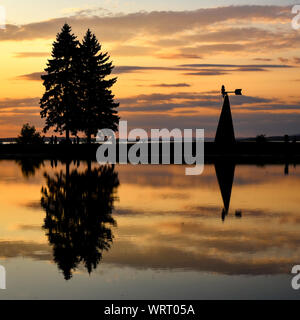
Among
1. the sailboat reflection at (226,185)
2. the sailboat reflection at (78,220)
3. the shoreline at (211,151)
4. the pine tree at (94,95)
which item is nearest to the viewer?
the sailboat reflection at (78,220)

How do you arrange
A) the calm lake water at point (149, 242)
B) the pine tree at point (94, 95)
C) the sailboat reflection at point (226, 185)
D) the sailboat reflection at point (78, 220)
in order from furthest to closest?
the pine tree at point (94, 95) < the sailboat reflection at point (226, 185) < the sailboat reflection at point (78, 220) < the calm lake water at point (149, 242)

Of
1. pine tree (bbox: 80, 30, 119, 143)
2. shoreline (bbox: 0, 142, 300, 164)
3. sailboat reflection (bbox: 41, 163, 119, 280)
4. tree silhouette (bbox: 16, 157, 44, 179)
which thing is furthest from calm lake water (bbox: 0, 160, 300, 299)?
pine tree (bbox: 80, 30, 119, 143)

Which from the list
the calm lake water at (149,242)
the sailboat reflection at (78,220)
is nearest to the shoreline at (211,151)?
the sailboat reflection at (78,220)

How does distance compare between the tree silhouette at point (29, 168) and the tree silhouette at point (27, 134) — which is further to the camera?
the tree silhouette at point (27, 134)

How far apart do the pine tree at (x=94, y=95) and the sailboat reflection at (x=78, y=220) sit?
37.0 meters

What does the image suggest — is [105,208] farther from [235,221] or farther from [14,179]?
[14,179]

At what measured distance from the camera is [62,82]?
6147cm

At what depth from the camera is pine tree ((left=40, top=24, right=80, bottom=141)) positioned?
A: 61156 mm

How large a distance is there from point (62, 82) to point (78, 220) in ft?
161

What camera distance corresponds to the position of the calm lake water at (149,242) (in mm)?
8312

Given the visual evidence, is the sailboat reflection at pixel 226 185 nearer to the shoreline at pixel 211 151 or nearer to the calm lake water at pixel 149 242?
the calm lake water at pixel 149 242

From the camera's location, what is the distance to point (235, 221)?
1403 centimetres

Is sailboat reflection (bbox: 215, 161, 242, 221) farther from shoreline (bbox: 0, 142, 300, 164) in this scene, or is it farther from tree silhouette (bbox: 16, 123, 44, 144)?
tree silhouette (bbox: 16, 123, 44, 144)
